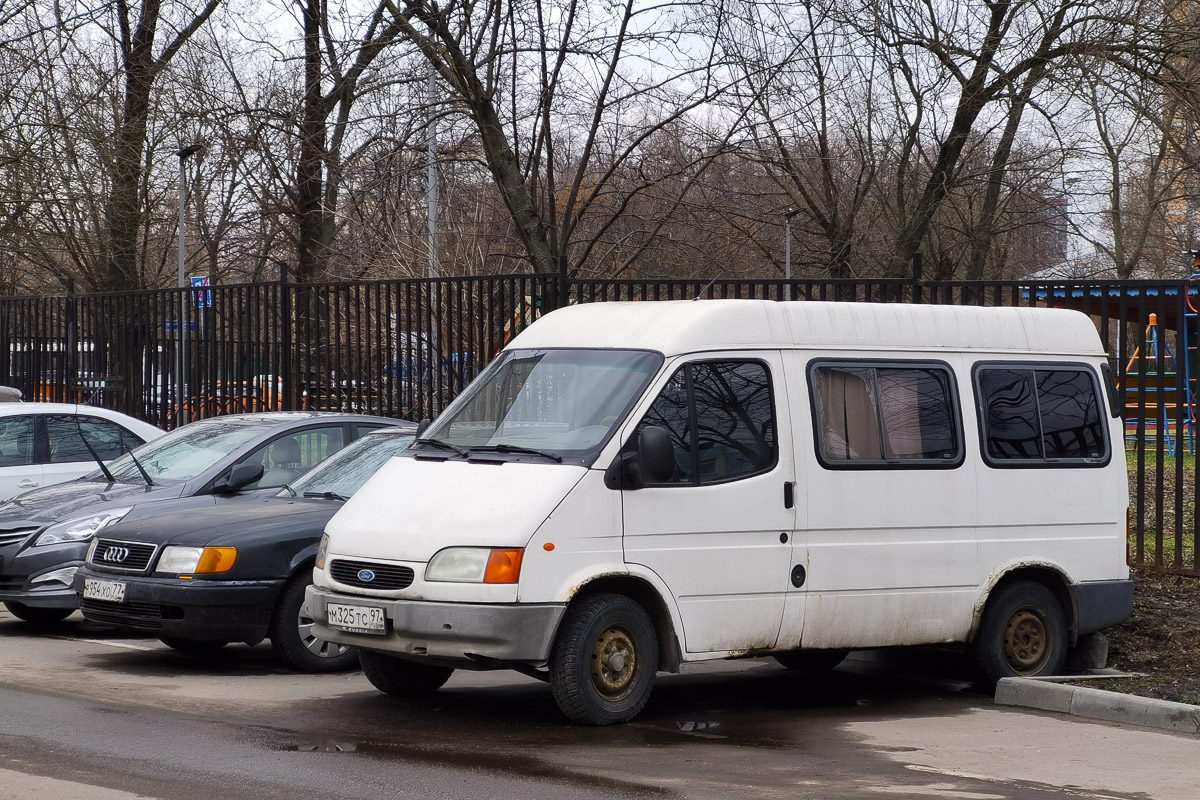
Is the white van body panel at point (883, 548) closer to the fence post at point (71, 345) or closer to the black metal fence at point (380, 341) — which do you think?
→ the black metal fence at point (380, 341)

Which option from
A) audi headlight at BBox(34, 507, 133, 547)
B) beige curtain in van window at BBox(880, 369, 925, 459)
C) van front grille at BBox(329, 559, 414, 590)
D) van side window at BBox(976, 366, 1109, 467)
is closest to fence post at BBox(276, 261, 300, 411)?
audi headlight at BBox(34, 507, 133, 547)

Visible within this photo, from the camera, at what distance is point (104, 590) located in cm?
882

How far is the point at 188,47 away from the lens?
23672 millimetres

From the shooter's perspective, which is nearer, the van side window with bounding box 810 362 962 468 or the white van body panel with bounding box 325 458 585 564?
the white van body panel with bounding box 325 458 585 564

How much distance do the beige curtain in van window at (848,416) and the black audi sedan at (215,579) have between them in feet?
10.2

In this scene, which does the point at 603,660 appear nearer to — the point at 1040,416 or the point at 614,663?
the point at 614,663

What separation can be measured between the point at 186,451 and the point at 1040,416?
620cm

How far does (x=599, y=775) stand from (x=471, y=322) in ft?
25.0

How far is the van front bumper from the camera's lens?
6896 mm

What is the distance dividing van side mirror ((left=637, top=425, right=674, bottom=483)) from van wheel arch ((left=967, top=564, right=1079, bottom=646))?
8.09ft

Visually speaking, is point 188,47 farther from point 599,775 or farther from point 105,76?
point 599,775

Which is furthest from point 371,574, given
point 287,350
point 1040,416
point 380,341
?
point 287,350

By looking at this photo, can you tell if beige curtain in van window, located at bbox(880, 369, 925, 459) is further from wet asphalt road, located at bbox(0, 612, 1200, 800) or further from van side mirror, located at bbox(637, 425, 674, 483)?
van side mirror, located at bbox(637, 425, 674, 483)

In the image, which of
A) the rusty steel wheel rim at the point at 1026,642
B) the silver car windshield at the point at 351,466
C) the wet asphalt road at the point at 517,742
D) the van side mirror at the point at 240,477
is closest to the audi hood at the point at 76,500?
the van side mirror at the point at 240,477
